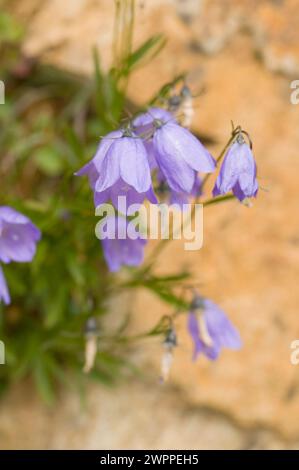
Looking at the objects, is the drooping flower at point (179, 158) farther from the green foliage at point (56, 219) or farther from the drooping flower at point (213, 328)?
the drooping flower at point (213, 328)

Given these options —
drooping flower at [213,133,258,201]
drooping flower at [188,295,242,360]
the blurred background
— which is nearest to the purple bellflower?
drooping flower at [188,295,242,360]

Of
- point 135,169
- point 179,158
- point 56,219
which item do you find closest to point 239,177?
point 179,158

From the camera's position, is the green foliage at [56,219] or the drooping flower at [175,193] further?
the green foliage at [56,219]

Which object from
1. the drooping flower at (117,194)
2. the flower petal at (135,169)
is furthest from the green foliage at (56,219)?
the flower petal at (135,169)

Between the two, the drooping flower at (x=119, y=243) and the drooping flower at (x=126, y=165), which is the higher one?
the drooping flower at (x=119, y=243)

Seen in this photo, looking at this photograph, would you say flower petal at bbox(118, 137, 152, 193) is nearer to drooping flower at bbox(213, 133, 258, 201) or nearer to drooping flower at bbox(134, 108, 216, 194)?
drooping flower at bbox(134, 108, 216, 194)

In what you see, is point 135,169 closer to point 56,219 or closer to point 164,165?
point 164,165
